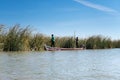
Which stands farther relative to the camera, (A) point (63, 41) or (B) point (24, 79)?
(A) point (63, 41)

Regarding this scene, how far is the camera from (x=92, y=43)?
36.3 meters

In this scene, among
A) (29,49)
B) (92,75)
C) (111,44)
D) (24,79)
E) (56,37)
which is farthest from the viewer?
(111,44)

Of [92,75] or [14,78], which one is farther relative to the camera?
[92,75]

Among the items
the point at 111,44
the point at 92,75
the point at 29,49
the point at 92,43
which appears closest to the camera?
the point at 92,75

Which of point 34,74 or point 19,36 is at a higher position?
point 19,36

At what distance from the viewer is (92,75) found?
8.73 m

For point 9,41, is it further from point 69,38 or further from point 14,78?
point 14,78

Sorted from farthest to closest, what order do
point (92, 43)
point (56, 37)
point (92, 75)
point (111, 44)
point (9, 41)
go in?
point (111, 44), point (92, 43), point (56, 37), point (9, 41), point (92, 75)

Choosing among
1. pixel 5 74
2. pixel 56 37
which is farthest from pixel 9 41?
pixel 5 74

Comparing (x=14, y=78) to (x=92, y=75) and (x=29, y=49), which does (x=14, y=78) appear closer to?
(x=92, y=75)

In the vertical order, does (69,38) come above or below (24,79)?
above

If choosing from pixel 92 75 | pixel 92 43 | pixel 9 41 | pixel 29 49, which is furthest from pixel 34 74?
pixel 92 43

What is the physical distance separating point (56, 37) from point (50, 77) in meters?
22.6

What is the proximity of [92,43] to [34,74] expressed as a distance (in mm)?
27870
